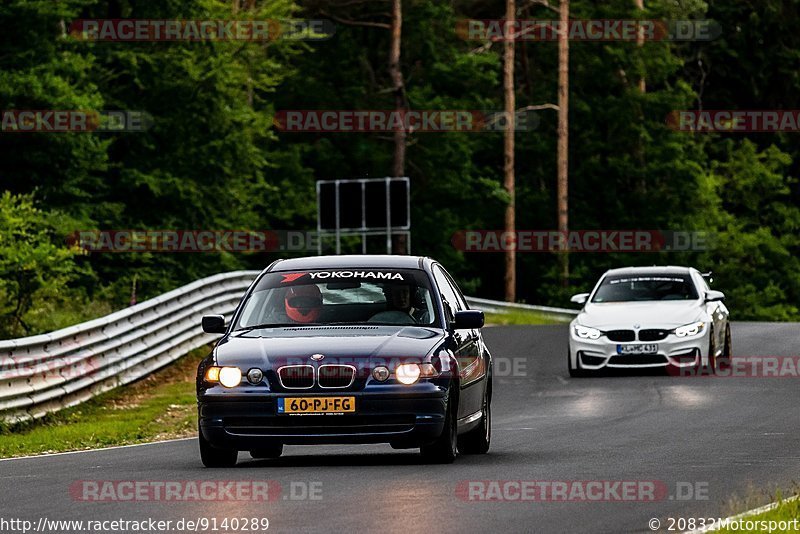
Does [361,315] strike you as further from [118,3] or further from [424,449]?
[118,3]

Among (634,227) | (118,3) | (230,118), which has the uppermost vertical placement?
(118,3)

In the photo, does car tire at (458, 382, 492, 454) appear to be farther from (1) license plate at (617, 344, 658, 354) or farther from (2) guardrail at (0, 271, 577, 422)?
(1) license plate at (617, 344, 658, 354)

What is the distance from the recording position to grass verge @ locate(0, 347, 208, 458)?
18.7 m

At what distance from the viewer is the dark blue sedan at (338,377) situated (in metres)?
13.4

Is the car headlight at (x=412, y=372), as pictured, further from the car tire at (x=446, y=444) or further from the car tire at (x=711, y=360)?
the car tire at (x=711, y=360)

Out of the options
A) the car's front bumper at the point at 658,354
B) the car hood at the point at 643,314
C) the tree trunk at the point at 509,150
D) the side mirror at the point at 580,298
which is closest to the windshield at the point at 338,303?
the car hood at the point at 643,314

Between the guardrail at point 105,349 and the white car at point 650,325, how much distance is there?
19.9ft

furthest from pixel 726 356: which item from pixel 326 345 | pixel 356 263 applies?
pixel 326 345

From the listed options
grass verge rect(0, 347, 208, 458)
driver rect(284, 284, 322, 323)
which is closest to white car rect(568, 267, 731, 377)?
grass verge rect(0, 347, 208, 458)

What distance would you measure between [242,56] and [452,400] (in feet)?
120

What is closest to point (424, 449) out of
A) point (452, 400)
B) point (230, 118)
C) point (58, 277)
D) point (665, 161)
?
point (452, 400)

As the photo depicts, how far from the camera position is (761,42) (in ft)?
255

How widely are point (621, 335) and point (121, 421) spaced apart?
7.35 m

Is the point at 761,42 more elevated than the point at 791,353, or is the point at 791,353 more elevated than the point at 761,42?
the point at 761,42
